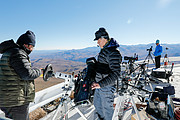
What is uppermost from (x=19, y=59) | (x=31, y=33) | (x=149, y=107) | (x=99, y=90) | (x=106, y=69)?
(x=31, y=33)

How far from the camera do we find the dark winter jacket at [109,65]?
158 centimetres

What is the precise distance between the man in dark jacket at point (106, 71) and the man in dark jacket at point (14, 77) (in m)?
0.98

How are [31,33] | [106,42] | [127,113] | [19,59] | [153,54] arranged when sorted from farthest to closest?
[153,54] < [127,113] < [106,42] < [31,33] < [19,59]

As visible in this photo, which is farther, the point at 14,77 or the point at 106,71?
the point at 106,71

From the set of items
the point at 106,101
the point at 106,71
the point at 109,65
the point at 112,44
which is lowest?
the point at 106,101

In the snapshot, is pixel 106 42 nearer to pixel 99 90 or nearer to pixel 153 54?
pixel 99 90

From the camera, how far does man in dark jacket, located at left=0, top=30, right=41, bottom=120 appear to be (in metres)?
1.35

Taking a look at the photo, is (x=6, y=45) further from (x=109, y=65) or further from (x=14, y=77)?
(x=109, y=65)

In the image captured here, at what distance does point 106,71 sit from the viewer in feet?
5.51

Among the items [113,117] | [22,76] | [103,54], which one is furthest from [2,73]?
[113,117]

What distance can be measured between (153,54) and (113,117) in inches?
248

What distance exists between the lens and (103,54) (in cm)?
171

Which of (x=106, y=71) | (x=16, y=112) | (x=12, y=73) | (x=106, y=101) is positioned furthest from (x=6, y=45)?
(x=106, y=101)

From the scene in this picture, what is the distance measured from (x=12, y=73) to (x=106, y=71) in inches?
52.5
